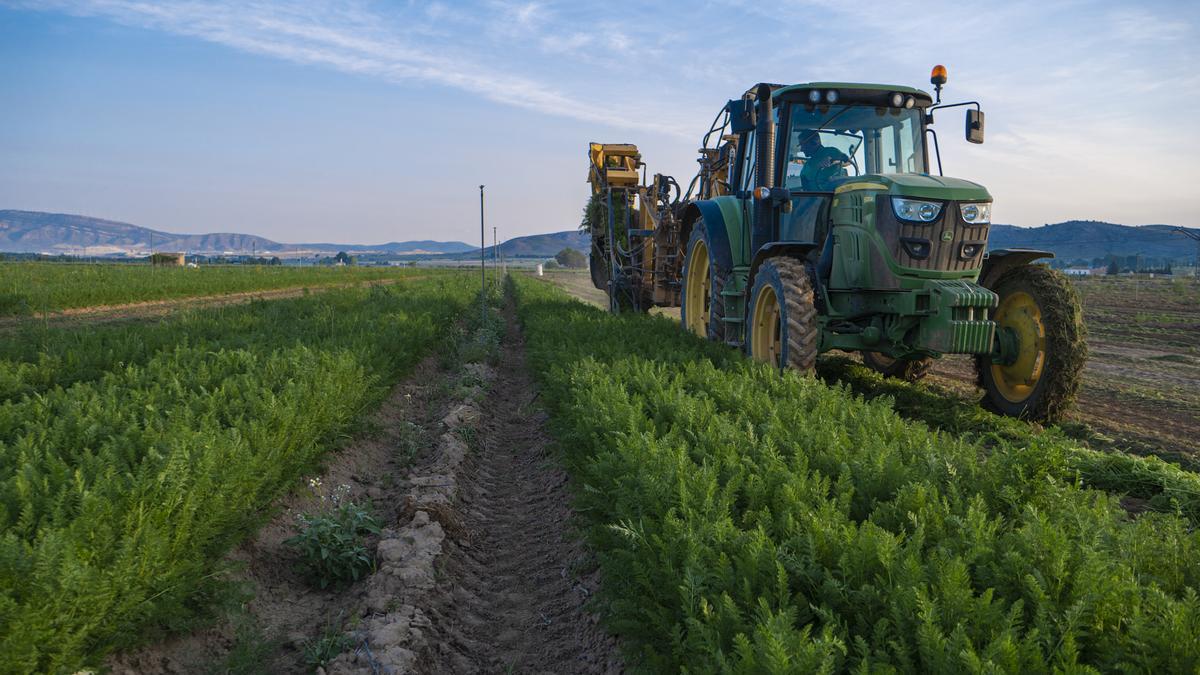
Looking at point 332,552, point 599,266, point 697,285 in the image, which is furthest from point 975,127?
point 599,266

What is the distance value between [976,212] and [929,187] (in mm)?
521

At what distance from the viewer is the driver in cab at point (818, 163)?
8.09m

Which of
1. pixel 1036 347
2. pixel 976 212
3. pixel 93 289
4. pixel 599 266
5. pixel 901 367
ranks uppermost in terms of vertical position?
pixel 976 212

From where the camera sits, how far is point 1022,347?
7.07 m

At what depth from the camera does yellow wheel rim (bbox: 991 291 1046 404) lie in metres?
6.88

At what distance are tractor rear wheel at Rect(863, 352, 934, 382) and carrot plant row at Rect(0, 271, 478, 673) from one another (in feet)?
20.1

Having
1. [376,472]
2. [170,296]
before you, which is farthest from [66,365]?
[170,296]

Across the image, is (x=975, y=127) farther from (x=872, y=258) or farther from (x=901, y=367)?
(x=901, y=367)

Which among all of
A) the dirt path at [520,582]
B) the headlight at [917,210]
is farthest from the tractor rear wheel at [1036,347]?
the dirt path at [520,582]

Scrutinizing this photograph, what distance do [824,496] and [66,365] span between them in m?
7.34

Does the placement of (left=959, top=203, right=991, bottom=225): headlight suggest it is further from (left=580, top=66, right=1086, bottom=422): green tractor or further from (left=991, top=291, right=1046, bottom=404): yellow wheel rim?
(left=991, top=291, right=1046, bottom=404): yellow wheel rim

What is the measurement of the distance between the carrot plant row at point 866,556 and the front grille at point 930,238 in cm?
252

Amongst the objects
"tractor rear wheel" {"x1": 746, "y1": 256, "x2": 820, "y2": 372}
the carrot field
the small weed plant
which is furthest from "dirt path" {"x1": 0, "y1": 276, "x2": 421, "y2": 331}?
the small weed plant

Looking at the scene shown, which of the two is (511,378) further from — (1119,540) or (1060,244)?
(1060,244)
